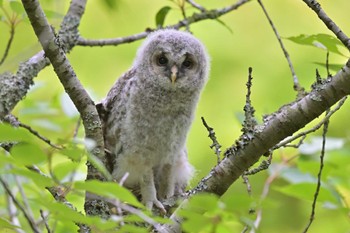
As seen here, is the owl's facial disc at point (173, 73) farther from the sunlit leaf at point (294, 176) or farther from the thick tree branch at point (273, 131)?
the thick tree branch at point (273, 131)

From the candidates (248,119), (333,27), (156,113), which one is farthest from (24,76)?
(333,27)

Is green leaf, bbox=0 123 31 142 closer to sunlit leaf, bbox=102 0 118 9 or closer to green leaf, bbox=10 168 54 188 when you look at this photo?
green leaf, bbox=10 168 54 188

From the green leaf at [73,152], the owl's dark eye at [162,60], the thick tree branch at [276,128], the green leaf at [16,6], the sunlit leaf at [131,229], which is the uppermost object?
the owl's dark eye at [162,60]

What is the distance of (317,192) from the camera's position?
2.18 m

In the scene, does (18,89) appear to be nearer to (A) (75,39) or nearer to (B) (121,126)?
(A) (75,39)

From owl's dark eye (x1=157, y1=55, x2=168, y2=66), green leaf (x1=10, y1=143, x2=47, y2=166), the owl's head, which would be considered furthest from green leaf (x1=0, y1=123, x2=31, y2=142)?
owl's dark eye (x1=157, y1=55, x2=168, y2=66)

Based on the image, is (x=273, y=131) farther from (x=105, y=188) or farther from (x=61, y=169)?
(x=105, y=188)

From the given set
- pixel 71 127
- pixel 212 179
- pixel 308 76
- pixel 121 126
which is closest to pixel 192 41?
pixel 121 126

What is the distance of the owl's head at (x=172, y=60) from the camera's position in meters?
3.57

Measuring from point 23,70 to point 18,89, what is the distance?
96 mm

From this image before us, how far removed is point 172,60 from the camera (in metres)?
3.65

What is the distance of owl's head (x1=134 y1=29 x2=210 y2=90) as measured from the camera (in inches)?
141

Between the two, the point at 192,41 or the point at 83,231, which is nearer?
the point at 83,231

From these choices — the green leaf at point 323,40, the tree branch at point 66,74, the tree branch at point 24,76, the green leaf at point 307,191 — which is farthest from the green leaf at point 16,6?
the green leaf at point 307,191
